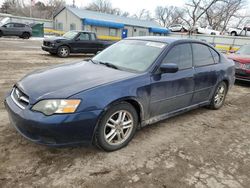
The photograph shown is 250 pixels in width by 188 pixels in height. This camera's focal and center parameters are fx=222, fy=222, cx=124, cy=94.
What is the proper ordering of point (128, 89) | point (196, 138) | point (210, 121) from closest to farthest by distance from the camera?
point (128, 89) < point (196, 138) < point (210, 121)

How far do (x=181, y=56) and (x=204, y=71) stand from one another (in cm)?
67

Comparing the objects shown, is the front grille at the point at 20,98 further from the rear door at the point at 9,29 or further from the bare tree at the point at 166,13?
the bare tree at the point at 166,13

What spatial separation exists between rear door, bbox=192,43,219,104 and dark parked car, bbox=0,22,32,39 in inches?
924

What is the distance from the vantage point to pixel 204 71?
4.21 meters

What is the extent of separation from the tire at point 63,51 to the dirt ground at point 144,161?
27.8ft

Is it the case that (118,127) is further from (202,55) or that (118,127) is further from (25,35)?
(25,35)

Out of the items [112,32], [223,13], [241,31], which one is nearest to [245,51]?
[112,32]

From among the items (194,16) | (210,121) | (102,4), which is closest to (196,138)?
(210,121)

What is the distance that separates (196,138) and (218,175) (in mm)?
956

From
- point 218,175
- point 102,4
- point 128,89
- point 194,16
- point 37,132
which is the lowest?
point 218,175

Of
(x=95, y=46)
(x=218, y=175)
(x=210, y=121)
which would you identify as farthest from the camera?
(x=95, y=46)

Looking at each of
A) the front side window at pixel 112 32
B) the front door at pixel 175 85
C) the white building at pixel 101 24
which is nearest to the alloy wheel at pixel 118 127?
the front door at pixel 175 85

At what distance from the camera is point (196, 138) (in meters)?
3.61

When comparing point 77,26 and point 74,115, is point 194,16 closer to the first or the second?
point 77,26
